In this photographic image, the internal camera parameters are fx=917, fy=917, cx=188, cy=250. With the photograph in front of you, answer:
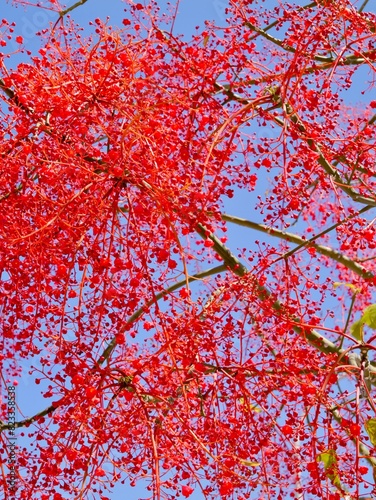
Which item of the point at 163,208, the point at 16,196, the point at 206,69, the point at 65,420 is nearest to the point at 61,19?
the point at 206,69

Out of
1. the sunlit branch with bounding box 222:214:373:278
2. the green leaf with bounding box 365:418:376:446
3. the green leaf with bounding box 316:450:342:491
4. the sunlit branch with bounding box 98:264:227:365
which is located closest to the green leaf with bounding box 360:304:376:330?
the green leaf with bounding box 365:418:376:446

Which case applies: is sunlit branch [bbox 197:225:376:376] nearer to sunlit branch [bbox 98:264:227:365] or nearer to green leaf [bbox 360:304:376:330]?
sunlit branch [bbox 98:264:227:365]

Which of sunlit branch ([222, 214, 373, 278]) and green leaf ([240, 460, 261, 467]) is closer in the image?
green leaf ([240, 460, 261, 467])

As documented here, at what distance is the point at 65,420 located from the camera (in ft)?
11.0

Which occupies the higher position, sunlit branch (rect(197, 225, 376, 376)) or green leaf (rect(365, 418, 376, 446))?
sunlit branch (rect(197, 225, 376, 376))

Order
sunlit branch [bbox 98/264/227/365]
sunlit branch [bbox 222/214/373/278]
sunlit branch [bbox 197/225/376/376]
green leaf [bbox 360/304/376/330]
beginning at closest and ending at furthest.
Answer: green leaf [bbox 360/304/376/330]
sunlit branch [bbox 98/264/227/365]
sunlit branch [bbox 197/225/376/376]
sunlit branch [bbox 222/214/373/278]

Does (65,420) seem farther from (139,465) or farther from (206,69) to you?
(206,69)

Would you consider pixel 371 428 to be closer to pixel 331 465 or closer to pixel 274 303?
pixel 331 465

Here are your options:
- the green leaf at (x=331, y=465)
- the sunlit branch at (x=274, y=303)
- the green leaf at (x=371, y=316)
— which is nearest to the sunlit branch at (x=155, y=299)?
the sunlit branch at (x=274, y=303)

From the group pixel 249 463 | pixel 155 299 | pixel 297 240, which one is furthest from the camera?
pixel 297 240

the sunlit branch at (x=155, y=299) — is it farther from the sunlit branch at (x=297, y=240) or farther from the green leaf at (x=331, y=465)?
the green leaf at (x=331, y=465)

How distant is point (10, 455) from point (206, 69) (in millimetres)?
1816

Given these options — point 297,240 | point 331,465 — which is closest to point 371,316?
point 331,465

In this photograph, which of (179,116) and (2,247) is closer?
(2,247)
